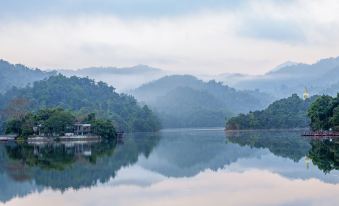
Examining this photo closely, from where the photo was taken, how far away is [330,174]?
21.9 m

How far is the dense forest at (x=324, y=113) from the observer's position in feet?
183

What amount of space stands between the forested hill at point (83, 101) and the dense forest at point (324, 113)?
4415 centimetres

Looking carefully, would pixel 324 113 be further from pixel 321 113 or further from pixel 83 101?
pixel 83 101

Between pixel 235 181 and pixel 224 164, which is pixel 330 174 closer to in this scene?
pixel 235 181

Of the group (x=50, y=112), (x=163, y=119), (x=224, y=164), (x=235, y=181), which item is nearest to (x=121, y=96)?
(x=163, y=119)

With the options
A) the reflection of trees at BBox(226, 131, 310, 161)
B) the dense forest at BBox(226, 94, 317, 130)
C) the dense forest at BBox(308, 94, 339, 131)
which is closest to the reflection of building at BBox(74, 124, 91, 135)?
the reflection of trees at BBox(226, 131, 310, 161)

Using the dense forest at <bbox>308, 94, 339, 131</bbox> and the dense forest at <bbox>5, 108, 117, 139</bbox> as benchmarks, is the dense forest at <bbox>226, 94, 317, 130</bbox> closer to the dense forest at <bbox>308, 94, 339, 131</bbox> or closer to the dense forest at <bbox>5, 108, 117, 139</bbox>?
the dense forest at <bbox>5, 108, 117, 139</bbox>

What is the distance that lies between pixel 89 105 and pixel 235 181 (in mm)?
90811

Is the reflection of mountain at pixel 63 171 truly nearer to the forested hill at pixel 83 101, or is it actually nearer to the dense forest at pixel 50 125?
the dense forest at pixel 50 125

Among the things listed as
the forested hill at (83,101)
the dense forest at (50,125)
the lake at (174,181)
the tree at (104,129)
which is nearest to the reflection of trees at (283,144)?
the lake at (174,181)

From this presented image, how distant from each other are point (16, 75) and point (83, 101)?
67.6 metres

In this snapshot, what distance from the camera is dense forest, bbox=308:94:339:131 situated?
55644 millimetres

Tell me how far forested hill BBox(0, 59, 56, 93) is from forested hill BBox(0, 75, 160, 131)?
123 ft

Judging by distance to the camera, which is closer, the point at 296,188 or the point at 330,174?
the point at 296,188
